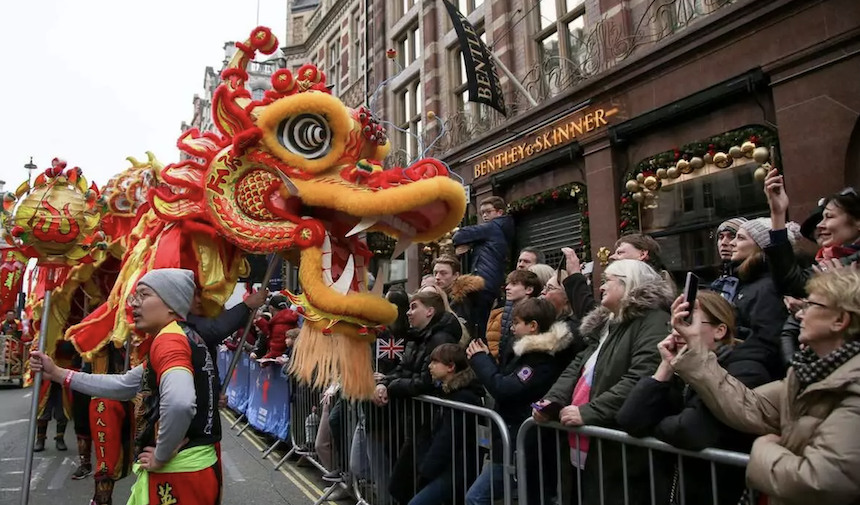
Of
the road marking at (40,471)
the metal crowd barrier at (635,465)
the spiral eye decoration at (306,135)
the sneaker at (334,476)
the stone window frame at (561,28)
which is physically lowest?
the road marking at (40,471)

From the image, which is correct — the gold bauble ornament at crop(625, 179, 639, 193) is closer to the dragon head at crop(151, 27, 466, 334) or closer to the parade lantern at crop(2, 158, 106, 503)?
the dragon head at crop(151, 27, 466, 334)

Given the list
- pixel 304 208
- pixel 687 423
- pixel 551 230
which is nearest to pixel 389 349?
pixel 304 208

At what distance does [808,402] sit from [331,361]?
1.96 meters

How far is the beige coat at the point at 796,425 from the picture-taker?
5.12 feet

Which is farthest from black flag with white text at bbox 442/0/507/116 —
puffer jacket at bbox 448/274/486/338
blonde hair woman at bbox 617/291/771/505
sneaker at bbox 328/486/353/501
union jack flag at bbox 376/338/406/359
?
blonde hair woman at bbox 617/291/771/505

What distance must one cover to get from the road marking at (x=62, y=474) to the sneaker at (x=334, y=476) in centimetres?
244

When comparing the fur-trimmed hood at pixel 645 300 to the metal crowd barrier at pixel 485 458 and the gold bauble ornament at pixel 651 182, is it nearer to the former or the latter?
the metal crowd barrier at pixel 485 458

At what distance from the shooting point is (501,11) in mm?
12148

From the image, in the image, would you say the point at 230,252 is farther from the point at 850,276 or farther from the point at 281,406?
the point at 281,406

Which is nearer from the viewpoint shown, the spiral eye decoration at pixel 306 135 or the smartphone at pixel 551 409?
the smartphone at pixel 551 409

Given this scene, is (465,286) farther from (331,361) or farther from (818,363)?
(818,363)

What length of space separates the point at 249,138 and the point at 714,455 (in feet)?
8.34

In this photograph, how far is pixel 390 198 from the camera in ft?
9.24

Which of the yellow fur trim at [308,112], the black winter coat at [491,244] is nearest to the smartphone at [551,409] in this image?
the yellow fur trim at [308,112]
